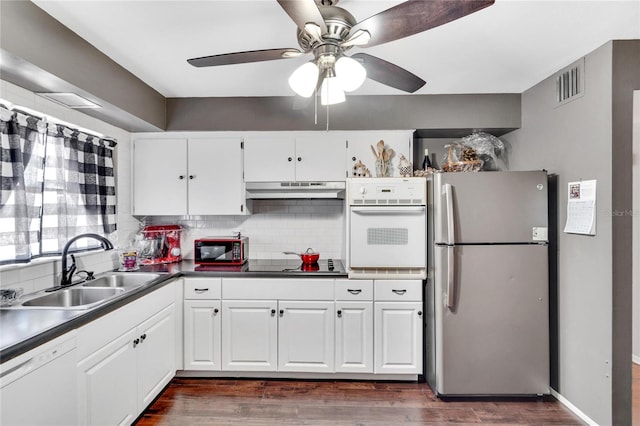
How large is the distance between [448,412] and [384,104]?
2.40 meters

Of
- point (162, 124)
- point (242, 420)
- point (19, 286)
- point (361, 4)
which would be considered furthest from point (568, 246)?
point (19, 286)

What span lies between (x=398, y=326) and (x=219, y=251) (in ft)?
5.34

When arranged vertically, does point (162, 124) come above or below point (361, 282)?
above

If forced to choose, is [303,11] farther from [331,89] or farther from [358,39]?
[331,89]

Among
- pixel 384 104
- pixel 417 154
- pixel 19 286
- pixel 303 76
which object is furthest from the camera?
pixel 417 154

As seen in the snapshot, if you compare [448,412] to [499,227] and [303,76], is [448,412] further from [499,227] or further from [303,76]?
[303,76]

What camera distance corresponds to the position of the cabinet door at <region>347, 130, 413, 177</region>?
2.96 metres

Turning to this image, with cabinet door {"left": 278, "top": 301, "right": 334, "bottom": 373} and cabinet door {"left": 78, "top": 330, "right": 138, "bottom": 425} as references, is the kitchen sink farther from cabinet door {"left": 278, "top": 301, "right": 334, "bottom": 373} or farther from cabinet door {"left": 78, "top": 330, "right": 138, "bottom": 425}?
cabinet door {"left": 278, "top": 301, "right": 334, "bottom": 373}

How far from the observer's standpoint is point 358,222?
270 centimetres

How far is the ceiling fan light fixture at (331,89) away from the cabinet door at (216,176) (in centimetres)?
148

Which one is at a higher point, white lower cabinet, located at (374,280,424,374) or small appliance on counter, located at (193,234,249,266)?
small appliance on counter, located at (193,234,249,266)

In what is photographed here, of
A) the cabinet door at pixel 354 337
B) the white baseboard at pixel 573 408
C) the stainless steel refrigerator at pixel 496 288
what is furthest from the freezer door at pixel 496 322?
the cabinet door at pixel 354 337

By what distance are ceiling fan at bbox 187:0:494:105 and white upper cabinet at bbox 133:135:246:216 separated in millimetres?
1472

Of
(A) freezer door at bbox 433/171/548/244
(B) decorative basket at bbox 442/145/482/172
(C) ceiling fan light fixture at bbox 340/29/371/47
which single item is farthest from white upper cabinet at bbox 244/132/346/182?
(C) ceiling fan light fixture at bbox 340/29/371/47
